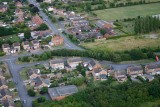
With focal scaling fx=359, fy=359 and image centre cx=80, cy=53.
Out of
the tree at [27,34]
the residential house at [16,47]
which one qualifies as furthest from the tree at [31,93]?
the tree at [27,34]

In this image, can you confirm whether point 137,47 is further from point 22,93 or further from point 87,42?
point 22,93

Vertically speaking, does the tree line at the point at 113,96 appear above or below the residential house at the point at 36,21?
below

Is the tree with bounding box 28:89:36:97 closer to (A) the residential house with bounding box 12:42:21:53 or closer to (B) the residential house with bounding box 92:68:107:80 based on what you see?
(B) the residential house with bounding box 92:68:107:80

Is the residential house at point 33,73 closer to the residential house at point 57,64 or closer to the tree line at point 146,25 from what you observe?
the residential house at point 57,64

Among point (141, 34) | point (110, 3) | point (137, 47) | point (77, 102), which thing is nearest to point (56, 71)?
point (77, 102)

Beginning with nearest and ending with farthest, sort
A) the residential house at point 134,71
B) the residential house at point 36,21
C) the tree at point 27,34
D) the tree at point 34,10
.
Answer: the residential house at point 134,71, the tree at point 27,34, the residential house at point 36,21, the tree at point 34,10
